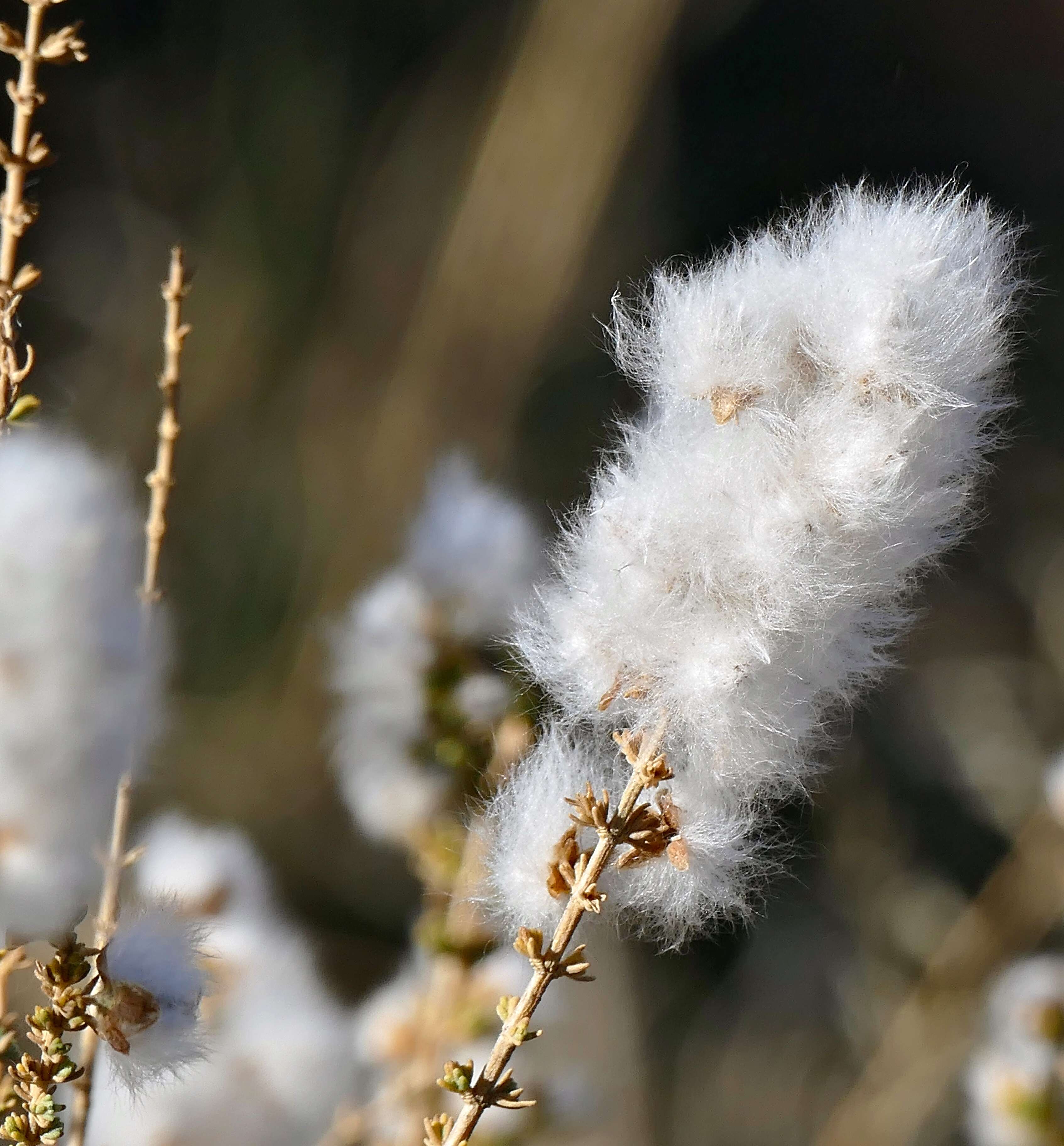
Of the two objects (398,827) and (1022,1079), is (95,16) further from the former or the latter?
(1022,1079)

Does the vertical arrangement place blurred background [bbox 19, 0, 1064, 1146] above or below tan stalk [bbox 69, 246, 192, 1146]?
above

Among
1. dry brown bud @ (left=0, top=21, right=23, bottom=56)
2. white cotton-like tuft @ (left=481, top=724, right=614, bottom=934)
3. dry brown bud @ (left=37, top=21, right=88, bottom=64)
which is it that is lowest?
white cotton-like tuft @ (left=481, top=724, right=614, bottom=934)

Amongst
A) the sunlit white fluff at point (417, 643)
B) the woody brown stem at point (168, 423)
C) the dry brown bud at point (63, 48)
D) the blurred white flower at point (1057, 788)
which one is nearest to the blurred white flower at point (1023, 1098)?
the blurred white flower at point (1057, 788)

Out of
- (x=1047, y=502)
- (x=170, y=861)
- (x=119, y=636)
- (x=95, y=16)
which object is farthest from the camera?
(x=1047, y=502)

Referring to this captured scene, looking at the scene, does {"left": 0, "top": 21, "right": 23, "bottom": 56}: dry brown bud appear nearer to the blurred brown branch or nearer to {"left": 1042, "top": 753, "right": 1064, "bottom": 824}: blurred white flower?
{"left": 1042, "top": 753, "right": 1064, "bottom": 824}: blurred white flower

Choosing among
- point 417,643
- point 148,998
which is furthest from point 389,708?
point 148,998

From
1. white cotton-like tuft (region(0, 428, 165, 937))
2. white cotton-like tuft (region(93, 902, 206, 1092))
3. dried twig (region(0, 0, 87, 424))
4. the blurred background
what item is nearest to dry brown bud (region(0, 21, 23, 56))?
dried twig (region(0, 0, 87, 424))

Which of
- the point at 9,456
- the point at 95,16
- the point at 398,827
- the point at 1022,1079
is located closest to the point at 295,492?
the point at 95,16
